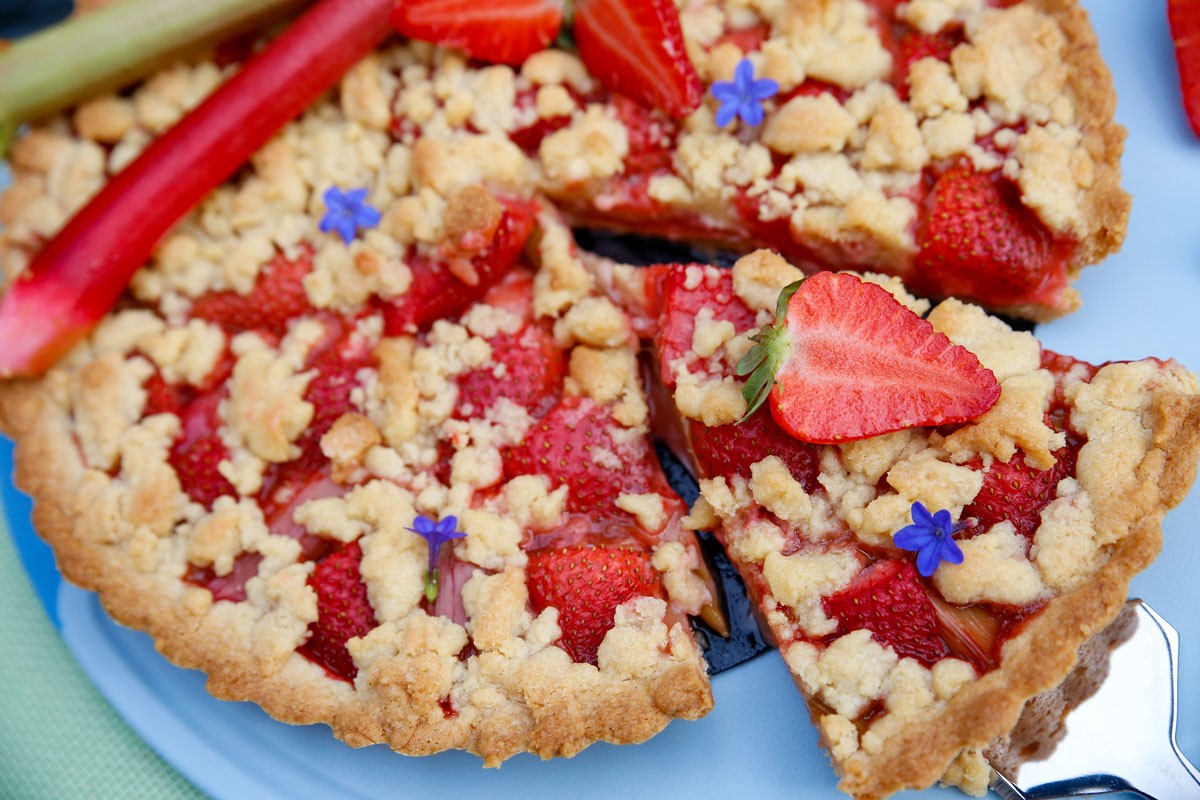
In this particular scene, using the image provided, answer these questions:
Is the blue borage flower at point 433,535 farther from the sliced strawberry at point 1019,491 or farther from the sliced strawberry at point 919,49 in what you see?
the sliced strawberry at point 919,49

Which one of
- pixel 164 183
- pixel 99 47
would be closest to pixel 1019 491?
pixel 164 183

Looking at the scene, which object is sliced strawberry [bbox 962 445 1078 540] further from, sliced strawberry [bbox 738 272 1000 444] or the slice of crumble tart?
sliced strawberry [bbox 738 272 1000 444]

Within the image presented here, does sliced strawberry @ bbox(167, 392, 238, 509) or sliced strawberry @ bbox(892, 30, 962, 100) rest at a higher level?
sliced strawberry @ bbox(892, 30, 962, 100)

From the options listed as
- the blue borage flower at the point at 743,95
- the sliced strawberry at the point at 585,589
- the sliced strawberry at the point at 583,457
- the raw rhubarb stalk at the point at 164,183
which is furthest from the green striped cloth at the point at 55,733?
the blue borage flower at the point at 743,95

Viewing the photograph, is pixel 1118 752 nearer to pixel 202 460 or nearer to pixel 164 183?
pixel 202 460

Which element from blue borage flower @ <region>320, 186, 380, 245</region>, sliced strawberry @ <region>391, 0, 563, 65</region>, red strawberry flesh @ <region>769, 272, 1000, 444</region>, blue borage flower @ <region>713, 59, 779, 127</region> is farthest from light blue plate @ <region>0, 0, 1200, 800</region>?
sliced strawberry @ <region>391, 0, 563, 65</region>

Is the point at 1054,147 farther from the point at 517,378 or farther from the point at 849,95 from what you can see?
the point at 517,378

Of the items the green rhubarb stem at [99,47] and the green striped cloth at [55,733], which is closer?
the green striped cloth at [55,733]

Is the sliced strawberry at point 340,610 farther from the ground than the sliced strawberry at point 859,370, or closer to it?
closer to it
